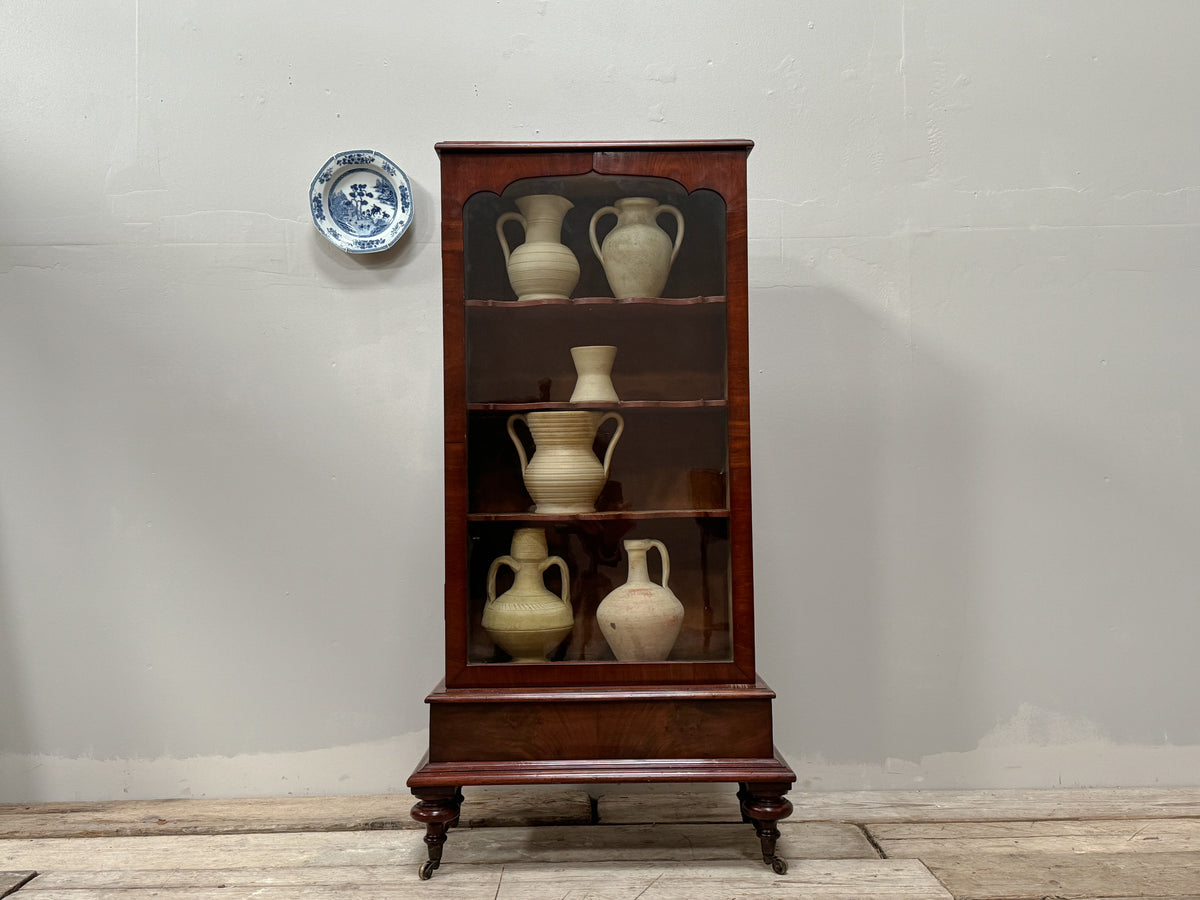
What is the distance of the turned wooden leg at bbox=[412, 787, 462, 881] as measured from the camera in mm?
1723

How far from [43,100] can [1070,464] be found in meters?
2.59

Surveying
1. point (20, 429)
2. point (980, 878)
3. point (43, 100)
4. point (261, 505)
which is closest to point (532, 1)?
point (43, 100)

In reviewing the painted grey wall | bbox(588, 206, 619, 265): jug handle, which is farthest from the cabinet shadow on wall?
bbox(588, 206, 619, 265): jug handle

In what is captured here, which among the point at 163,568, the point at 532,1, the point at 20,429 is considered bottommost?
the point at 163,568

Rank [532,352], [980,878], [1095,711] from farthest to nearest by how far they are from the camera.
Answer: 1. [1095,711]
2. [532,352]
3. [980,878]

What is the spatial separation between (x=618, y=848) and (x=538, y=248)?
3.95 feet

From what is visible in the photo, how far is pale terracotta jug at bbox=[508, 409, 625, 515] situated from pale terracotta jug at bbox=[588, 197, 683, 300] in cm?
26

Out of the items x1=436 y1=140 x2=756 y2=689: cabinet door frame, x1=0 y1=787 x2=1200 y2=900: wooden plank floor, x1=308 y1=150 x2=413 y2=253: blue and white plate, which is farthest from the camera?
x1=308 y1=150 x2=413 y2=253: blue and white plate

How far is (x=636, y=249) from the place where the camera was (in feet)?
5.98

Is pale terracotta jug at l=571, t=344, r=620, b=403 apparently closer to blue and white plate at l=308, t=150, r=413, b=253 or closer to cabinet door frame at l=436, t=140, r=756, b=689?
cabinet door frame at l=436, t=140, r=756, b=689

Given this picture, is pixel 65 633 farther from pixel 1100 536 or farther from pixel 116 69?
pixel 1100 536

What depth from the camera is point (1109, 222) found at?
2197mm

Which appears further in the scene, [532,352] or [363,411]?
[363,411]

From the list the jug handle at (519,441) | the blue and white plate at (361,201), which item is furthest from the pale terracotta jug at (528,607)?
the blue and white plate at (361,201)
